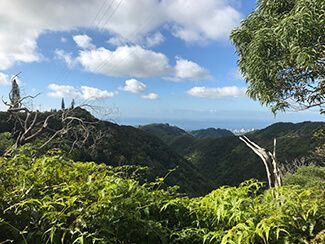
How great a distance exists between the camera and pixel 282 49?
6867mm

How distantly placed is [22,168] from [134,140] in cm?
4615

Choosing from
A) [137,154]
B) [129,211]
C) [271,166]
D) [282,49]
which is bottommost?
[137,154]

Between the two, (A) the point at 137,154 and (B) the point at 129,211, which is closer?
(B) the point at 129,211

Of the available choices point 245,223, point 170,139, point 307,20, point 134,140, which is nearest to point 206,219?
point 245,223

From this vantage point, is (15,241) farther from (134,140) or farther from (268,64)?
(134,140)

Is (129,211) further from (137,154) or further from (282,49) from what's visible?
(137,154)

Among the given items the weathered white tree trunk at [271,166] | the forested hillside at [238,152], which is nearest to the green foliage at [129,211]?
the weathered white tree trunk at [271,166]

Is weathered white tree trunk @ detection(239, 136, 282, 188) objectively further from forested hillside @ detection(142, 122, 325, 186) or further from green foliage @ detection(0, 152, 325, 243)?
forested hillside @ detection(142, 122, 325, 186)

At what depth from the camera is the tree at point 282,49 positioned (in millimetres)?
5797

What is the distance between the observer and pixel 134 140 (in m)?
48.2

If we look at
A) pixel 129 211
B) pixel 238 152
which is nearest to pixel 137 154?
pixel 238 152

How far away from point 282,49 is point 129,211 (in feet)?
18.8

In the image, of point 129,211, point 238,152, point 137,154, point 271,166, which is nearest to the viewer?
point 129,211

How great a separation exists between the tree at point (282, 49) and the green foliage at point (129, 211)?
4.21m
